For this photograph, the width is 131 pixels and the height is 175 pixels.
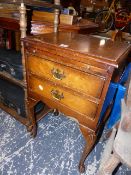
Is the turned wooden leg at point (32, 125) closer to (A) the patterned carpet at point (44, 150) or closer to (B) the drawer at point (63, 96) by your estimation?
(A) the patterned carpet at point (44, 150)

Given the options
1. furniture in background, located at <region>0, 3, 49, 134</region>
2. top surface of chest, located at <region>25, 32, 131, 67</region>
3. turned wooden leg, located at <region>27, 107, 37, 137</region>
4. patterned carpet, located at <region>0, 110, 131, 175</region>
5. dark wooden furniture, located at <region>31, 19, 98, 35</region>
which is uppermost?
dark wooden furniture, located at <region>31, 19, 98, 35</region>

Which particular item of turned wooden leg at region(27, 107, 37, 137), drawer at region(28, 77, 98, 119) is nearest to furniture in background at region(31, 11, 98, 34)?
drawer at region(28, 77, 98, 119)

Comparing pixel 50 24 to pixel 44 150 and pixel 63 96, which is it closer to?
pixel 63 96

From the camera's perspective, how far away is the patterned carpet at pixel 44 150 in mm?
1116

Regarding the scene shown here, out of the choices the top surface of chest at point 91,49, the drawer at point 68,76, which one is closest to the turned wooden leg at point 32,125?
the drawer at point 68,76

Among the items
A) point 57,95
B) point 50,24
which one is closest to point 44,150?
point 57,95

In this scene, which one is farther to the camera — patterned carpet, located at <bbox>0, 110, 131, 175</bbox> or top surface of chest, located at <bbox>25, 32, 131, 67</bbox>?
patterned carpet, located at <bbox>0, 110, 131, 175</bbox>

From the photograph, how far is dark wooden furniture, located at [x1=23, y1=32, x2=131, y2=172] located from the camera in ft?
2.35

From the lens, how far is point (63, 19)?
122 centimetres

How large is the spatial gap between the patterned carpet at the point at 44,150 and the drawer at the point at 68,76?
63 cm

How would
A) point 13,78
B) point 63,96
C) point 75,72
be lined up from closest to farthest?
point 75,72 → point 63,96 → point 13,78

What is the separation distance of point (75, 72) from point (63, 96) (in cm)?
18

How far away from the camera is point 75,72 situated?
78 centimetres

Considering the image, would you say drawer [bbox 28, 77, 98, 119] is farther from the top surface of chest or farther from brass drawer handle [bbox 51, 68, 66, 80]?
the top surface of chest
